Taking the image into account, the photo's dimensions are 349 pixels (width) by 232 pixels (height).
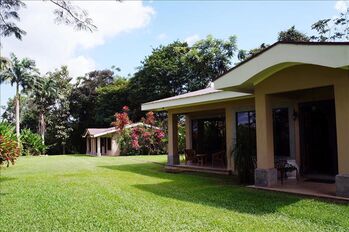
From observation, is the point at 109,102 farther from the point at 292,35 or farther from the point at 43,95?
the point at 292,35

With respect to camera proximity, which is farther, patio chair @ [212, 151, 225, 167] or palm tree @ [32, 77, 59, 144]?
palm tree @ [32, 77, 59, 144]

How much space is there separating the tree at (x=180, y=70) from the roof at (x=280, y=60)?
2694cm

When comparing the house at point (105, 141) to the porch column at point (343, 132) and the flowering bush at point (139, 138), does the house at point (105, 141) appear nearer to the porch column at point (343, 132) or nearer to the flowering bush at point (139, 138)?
the flowering bush at point (139, 138)

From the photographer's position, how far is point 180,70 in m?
38.2

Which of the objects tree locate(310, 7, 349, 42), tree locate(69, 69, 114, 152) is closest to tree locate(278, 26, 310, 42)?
tree locate(310, 7, 349, 42)

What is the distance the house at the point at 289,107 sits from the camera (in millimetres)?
7988

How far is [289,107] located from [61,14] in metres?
8.30

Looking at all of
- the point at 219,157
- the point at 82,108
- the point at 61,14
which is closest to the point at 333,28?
the point at 219,157

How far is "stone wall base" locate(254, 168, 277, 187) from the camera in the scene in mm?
9571

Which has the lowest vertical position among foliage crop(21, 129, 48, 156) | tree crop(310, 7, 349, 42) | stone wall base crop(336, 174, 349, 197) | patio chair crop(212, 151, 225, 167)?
stone wall base crop(336, 174, 349, 197)

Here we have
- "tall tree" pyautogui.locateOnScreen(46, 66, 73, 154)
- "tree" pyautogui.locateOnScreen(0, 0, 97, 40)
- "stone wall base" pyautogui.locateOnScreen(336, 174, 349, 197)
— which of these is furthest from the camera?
"tall tree" pyautogui.locateOnScreen(46, 66, 73, 154)

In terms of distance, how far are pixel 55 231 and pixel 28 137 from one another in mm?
30537

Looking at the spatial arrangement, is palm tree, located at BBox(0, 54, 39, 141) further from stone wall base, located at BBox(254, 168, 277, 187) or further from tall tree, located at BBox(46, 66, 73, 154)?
stone wall base, located at BBox(254, 168, 277, 187)

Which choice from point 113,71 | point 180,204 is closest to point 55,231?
point 180,204
